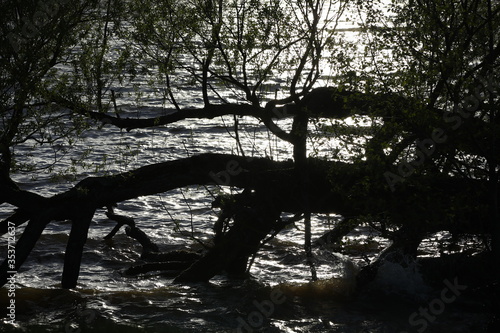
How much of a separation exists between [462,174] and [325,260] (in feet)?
21.7

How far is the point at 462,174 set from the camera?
33.8 feet

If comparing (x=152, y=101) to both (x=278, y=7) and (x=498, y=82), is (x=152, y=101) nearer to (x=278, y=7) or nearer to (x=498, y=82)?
(x=278, y=7)
